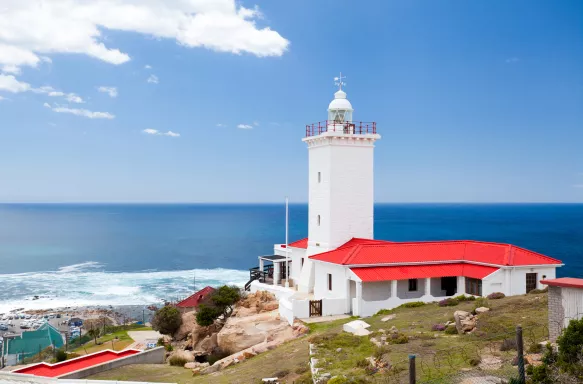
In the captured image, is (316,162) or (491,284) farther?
(316,162)

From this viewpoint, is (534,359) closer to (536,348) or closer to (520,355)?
(536,348)

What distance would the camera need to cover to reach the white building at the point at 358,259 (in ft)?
82.5

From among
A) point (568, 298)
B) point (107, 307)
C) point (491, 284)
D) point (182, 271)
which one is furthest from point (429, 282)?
point (182, 271)

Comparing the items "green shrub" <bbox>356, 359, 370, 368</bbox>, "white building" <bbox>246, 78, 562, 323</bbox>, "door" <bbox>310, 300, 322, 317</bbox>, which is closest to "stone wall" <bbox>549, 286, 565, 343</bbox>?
"green shrub" <bbox>356, 359, 370, 368</bbox>

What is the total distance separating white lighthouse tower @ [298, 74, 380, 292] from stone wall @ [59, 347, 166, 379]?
951 centimetres

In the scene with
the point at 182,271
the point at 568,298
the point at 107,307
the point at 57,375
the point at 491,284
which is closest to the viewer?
the point at 568,298

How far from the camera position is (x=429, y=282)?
85.2 feet

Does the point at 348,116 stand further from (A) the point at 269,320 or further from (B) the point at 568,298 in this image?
(B) the point at 568,298

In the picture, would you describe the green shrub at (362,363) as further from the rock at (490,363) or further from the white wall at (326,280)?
the white wall at (326,280)

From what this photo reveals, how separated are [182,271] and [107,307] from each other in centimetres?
2743

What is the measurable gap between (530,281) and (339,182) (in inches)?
422

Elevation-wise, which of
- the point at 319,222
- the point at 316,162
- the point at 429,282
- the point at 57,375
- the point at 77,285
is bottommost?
the point at 77,285

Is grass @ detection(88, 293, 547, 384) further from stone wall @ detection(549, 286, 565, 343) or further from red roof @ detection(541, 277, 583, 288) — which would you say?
red roof @ detection(541, 277, 583, 288)

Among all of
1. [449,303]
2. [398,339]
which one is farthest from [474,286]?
[398,339]
